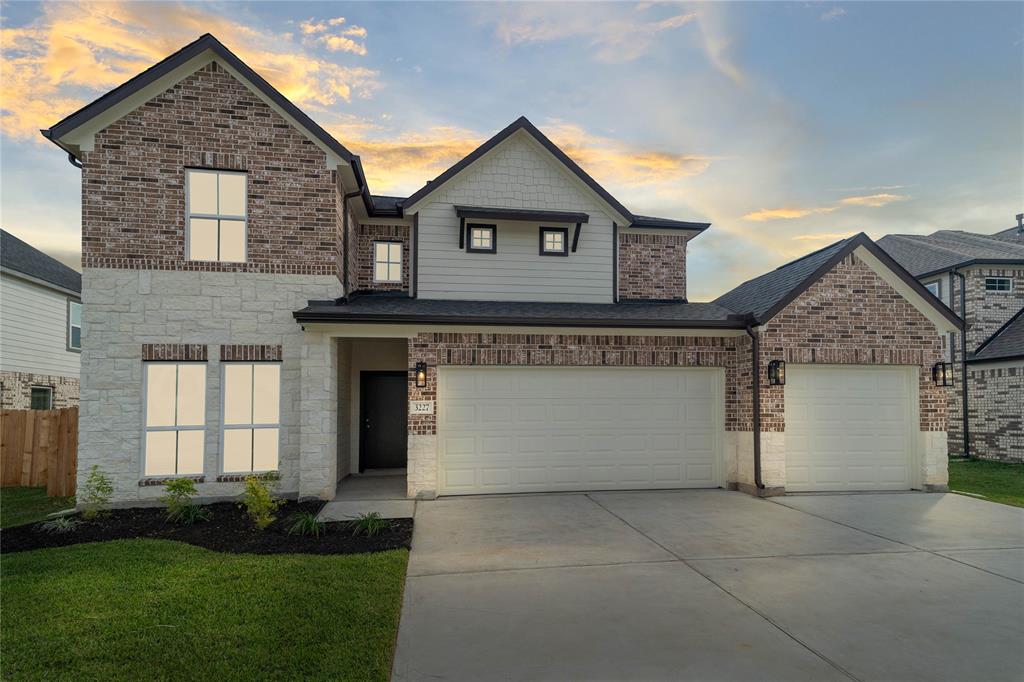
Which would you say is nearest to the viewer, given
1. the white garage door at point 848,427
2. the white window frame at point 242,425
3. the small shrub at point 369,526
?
the small shrub at point 369,526

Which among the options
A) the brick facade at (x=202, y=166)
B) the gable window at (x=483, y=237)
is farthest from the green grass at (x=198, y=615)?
the gable window at (x=483, y=237)

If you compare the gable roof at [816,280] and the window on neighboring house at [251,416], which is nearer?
the window on neighboring house at [251,416]

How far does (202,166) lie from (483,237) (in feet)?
18.3

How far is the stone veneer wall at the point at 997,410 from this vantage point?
636 inches

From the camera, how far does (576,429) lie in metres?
10.4

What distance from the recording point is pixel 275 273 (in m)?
9.65

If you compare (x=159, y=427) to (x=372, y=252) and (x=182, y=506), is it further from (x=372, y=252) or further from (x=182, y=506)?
(x=372, y=252)

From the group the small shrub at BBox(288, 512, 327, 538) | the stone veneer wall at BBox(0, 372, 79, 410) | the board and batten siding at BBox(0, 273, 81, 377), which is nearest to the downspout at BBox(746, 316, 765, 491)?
the small shrub at BBox(288, 512, 327, 538)

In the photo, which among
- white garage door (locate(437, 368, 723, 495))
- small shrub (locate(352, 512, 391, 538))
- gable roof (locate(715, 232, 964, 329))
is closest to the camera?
small shrub (locate(352, 512, 391, 538))

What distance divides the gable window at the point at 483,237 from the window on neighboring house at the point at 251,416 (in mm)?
4951

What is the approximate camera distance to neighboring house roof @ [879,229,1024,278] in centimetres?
1834

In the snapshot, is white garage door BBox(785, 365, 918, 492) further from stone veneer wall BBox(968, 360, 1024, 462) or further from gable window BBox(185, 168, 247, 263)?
gable window BBox(185, 168, 247, 263)

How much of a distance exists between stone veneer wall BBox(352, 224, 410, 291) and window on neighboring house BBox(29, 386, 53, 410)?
40.4 ft

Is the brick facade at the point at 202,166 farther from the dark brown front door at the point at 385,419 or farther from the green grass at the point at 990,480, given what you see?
the green grass at the point at 990,480
